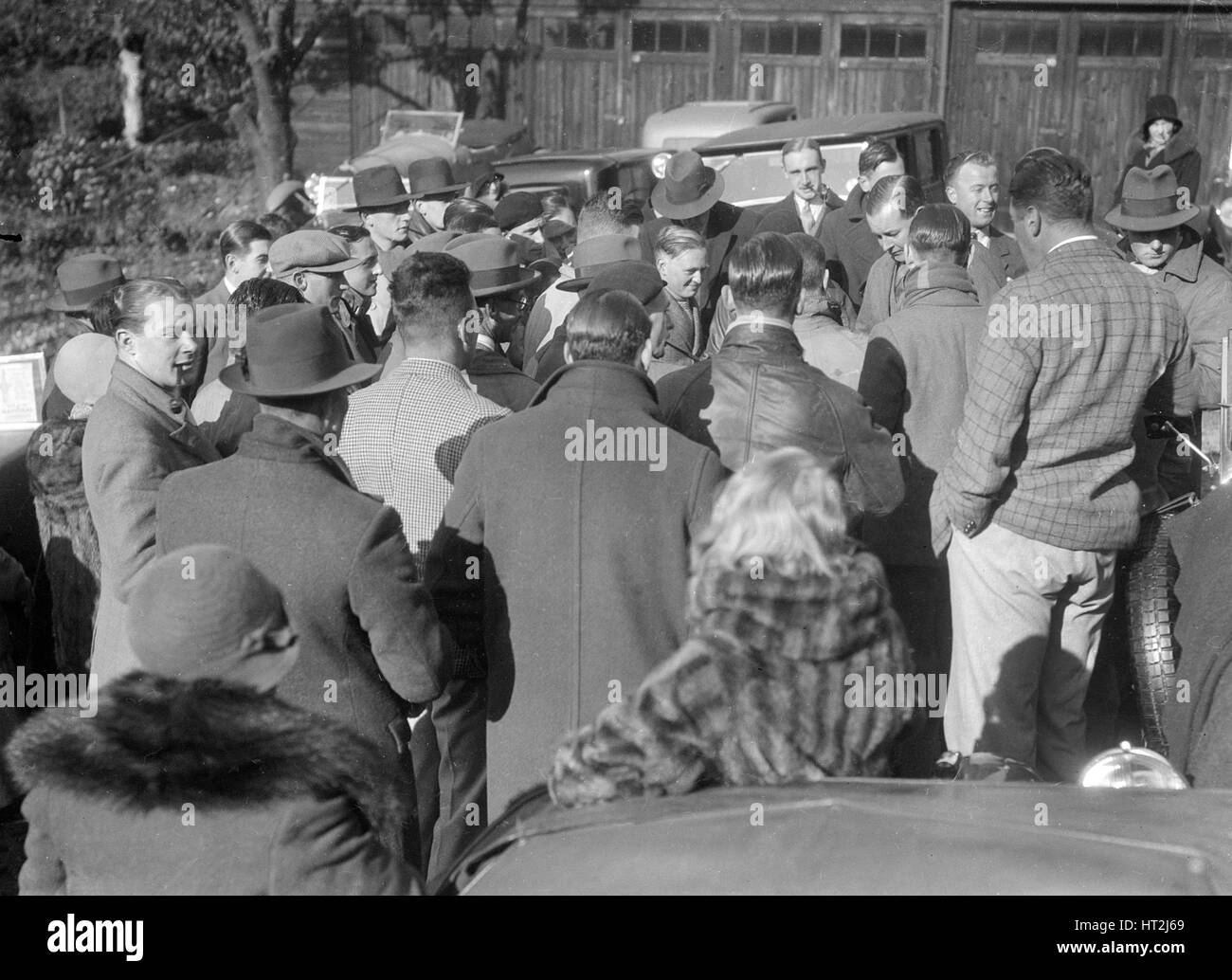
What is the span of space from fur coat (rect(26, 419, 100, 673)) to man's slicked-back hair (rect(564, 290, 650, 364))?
1.75m

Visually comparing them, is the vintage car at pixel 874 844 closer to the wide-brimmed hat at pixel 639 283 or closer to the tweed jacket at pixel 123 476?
the tweed jacket at pixel 123 476

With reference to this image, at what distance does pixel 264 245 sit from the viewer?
661cm

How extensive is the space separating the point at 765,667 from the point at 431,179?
6.38 m

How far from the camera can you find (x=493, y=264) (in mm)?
5652

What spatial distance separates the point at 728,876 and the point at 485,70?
20685mm

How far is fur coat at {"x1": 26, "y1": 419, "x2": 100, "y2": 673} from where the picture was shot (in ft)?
15.9

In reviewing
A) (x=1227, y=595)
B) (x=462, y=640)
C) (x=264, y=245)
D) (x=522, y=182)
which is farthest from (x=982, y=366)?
(x=522, y=182)

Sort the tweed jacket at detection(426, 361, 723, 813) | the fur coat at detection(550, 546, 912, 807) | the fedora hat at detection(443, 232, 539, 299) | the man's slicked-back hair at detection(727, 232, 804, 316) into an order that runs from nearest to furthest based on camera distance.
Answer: the fur coat at detection(550, 546, 912, 807), the tweed jacket at detection(426, 361, 723, 813), the man's slicked-back hair at detection(727, 232, 804, 316), the fedora hat at detection(443, 232, 539, 299)

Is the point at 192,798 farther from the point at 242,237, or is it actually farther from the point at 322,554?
the point at 242,237

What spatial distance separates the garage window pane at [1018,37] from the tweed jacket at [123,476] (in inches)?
741

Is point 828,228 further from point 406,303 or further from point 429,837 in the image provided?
point 429,837
